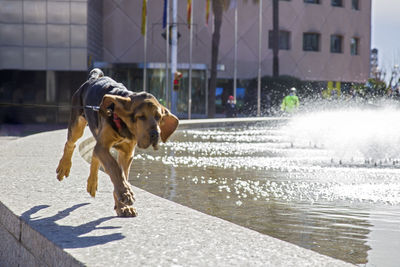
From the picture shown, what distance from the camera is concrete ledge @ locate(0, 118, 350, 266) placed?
350 cm

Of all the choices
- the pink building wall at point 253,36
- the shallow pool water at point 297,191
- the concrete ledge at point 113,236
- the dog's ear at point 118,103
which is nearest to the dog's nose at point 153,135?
the dog's ear at point 118,103

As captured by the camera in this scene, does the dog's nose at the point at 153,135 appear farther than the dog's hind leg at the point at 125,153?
No

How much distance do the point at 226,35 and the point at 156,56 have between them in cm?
582

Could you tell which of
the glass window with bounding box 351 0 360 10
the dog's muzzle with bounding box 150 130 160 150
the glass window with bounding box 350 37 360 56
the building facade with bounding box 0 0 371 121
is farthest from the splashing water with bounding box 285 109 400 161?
the glass window with bounding box 351 0 360 10

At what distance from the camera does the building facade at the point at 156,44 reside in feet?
116

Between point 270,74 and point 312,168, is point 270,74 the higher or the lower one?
the higher one

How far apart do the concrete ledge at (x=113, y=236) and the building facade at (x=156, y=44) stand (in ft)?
99.5

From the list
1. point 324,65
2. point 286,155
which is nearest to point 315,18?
point 324,65

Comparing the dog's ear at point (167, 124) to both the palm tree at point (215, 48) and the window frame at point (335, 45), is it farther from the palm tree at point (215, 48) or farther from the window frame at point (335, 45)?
the window frame at point (335, 45)

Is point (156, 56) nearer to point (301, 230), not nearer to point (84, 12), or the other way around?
point (84, 12)

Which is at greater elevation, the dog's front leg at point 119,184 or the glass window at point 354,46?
the glass window at point 354,46

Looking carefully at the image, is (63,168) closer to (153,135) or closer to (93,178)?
(93,178)

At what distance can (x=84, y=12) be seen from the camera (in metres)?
35.7

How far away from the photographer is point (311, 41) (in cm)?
5391
